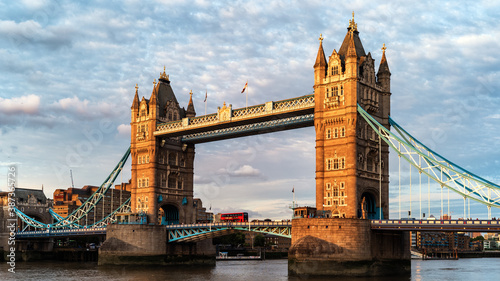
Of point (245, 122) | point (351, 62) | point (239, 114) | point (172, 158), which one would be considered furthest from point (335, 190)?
point (172, 158)

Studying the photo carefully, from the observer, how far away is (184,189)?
106 meters

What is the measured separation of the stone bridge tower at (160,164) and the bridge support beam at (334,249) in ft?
116

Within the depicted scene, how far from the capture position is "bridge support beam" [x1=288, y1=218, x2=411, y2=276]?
228ft

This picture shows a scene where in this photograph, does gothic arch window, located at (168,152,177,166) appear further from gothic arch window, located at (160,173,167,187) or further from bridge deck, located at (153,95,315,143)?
bridge deck, located at (153,95,315,143)

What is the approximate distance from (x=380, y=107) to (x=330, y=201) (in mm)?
15156

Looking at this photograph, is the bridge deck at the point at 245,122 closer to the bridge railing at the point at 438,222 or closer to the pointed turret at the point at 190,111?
the pointed turret at the point at 190,111

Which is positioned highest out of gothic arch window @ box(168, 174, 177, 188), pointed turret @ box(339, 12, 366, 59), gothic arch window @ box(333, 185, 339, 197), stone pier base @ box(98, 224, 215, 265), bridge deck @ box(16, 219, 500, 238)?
pointed turret @ box(339, 12, 366, 59)

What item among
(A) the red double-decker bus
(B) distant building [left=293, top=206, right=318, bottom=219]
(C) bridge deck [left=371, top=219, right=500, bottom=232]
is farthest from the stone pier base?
(C) bridge deck [left=371, top=219, right=500, bottom=232]

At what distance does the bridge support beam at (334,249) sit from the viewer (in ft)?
228

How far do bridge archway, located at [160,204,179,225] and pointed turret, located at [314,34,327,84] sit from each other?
38.3 metres

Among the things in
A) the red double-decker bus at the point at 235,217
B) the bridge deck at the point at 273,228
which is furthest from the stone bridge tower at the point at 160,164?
the red double-decker bus at the point at 235,217

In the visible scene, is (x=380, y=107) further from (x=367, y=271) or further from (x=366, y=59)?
(x=367, y=271)

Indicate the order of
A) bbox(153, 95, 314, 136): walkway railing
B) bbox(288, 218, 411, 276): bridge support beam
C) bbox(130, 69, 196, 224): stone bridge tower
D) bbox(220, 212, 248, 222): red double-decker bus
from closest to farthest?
bbox(288, 218, 411, 276): bridge support beam, bbox(153, 95, 314, 136): walkway railing, bbox(220, 212, 248, 222): red double-decker bus, bbox(130, 69, 196, 224): stone bridge tower

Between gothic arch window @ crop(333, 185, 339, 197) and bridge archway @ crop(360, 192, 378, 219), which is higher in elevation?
gothic arch window @ crop(333, 185, 339, 197)
